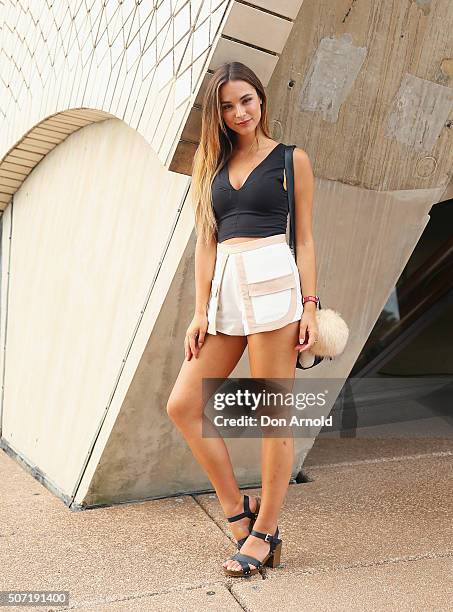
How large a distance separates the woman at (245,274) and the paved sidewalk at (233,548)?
0.19m

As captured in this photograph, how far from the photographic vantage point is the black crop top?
9.84 ft

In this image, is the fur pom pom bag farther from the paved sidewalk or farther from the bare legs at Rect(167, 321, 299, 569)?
the paved sidewalk

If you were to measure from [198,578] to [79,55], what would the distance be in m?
2.90

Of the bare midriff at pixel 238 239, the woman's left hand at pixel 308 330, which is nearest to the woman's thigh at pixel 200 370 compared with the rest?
the woman's left hand at pixel 308 330

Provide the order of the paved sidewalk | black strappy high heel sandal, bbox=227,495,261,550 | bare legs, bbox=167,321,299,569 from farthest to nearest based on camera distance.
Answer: black strappy high heel sandal, bbox=227,495,261,550
bare legs, bbox=167,321,299,569
the paved sidewalk

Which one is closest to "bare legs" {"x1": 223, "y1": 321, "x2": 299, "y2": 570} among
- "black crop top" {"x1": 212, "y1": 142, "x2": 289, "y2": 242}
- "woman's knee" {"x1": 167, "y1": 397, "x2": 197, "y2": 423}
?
"woman's knee" {"x1": 167, "y1": 397, "x2": 197, "y2": 423}

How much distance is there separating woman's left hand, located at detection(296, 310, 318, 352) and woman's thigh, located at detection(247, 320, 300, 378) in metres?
0.03

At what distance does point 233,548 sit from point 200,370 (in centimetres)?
91

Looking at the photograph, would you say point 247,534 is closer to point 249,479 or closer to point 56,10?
point 249,479

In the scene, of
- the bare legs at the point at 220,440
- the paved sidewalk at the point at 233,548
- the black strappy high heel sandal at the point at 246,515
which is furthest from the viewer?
the black strappy high heel sandal at the point at 246,515

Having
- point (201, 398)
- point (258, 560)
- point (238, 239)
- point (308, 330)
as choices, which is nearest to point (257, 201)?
point (238, 239)

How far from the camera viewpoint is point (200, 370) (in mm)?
3121

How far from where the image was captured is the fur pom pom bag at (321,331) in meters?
3.02

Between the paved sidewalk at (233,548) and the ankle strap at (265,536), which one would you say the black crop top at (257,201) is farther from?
the paved sidewalk at (233,548)
